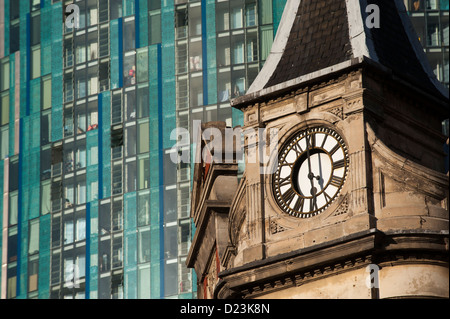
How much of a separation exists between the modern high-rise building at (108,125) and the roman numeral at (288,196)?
72097mm

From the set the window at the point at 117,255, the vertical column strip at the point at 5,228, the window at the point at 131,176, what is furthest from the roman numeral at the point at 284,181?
the vertical column strip at the point at 5,228

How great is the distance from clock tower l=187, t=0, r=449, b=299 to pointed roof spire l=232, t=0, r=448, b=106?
0.04 meters

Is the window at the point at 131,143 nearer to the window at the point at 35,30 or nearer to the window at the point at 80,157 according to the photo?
the window at the point at 80,157

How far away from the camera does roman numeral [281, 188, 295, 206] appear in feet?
165

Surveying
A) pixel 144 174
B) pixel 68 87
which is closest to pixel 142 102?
pixel 144 174

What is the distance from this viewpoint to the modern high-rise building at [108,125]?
125188mm

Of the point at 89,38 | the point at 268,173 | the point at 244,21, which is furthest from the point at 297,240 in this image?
the point at 89,38

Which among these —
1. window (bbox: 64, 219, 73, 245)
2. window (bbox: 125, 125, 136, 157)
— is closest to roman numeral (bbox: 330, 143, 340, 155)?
window (bbox: 125, 125, 136, 157)

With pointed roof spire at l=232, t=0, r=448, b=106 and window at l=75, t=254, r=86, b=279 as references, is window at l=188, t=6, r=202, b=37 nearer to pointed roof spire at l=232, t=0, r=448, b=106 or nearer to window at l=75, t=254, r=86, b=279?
window at l=75, t=254, r=86, b=279

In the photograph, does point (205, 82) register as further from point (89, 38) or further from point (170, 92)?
point (89, 38)

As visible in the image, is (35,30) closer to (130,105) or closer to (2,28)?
(2,28)

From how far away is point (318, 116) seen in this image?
165ft

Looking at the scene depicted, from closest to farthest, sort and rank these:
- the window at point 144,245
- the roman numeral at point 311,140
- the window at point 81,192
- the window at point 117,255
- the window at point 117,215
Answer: the roman numeral at point 311,140
the window at point 144,245
the window at point 117,255
the window at point 117,215
the window at point 81,192

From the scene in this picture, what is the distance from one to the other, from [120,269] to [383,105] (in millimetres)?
78167
